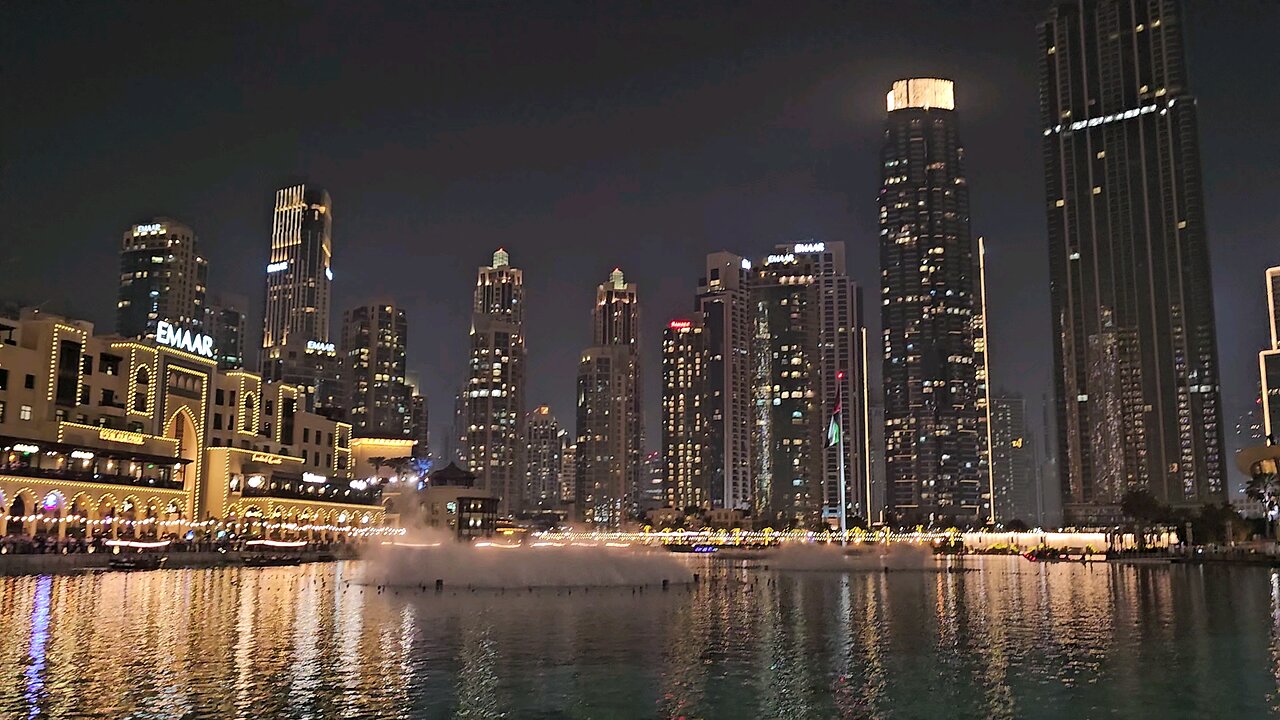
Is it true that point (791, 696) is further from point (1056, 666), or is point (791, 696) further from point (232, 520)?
point (232, 520)

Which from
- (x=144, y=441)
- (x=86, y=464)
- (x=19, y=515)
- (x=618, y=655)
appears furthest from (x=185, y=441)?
(x=618, y=655)

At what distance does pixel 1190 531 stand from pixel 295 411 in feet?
475

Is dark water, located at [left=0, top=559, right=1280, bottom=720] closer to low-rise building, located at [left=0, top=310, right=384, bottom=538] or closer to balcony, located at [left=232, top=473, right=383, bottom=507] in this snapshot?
low-rise building, located at [left=0, top=310, right=384, bottom=538]

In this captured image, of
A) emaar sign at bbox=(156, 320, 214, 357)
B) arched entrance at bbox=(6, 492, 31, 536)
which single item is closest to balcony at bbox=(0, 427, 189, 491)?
arched entrance at bbox=(6, 492, 31, 536)

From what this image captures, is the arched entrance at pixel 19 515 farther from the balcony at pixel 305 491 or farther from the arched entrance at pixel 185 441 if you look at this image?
the balcony at pixel 305 491

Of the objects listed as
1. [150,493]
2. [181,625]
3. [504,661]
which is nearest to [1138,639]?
[504,661]

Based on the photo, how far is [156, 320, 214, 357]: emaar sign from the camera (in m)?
124

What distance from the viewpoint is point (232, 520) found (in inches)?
5148

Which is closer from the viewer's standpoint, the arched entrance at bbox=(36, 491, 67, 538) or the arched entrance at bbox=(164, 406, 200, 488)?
the arched entrance at bbox=(36, 491, 67, 538)

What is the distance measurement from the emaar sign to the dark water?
64.9 meters

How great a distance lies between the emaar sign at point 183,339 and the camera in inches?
4862

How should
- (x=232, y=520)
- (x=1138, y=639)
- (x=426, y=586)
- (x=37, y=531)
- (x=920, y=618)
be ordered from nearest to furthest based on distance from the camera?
(x=1138, y=639)
(x=920, y=618)
(x=426, y=586)
(x=37, y=531)
(x=232, y=520)

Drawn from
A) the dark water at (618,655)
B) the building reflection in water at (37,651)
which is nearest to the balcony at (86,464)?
the dark water at (618,655)

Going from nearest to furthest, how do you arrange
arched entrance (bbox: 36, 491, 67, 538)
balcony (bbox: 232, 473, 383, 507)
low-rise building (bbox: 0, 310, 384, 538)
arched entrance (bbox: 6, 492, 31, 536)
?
arched entrance (bbox: 6, 492, 31, 536) < arched entrance (bbox: 36, 491, 67, 538) < low-rise building (bbox: 0, 310, 384, 538) < balcony (bbox: 232, 473, 383, 507)
